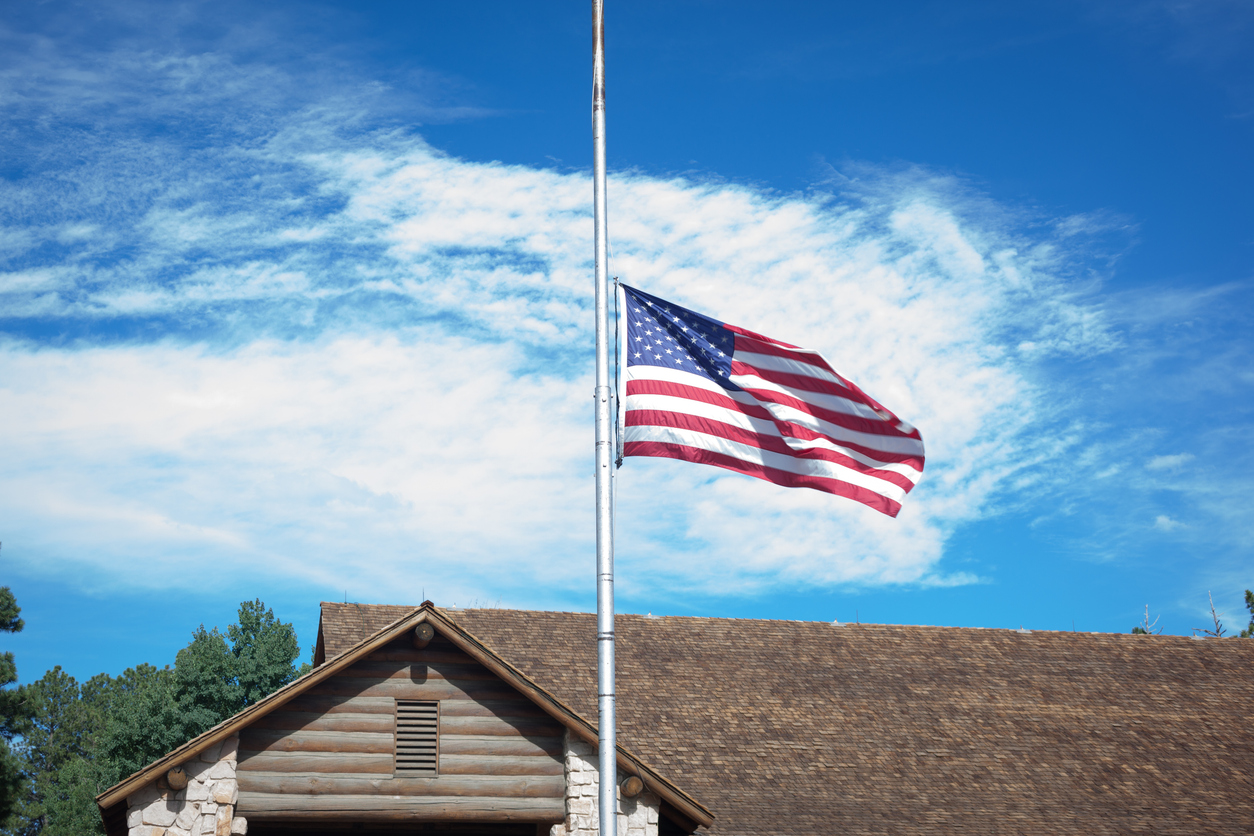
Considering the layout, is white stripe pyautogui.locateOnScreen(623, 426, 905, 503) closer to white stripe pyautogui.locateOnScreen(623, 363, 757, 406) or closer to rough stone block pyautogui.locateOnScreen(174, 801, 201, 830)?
white stripe pyautogui.locateOnScreen(623, 363, 757, 406)

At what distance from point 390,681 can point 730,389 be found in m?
7.79

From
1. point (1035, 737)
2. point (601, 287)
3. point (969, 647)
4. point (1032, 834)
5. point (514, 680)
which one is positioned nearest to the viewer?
point (601, 287)

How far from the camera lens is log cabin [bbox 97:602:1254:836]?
15.7 m

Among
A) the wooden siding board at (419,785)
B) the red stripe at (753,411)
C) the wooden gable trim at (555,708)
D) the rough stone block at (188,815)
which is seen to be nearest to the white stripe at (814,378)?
the red stripe at (753,411)

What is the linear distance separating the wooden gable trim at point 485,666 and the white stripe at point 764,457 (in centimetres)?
572

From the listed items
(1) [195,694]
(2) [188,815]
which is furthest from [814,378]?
(1) [195,694]

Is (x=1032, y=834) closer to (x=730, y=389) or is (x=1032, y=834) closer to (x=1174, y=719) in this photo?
(x=1174, y=719)

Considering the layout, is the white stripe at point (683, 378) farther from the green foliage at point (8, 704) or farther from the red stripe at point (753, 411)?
the green foliage at point (8, 704)

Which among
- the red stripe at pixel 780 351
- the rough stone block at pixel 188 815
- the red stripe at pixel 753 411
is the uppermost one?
the red stripe at pixel 780 351

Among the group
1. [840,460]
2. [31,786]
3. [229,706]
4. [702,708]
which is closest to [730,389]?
[840,460]

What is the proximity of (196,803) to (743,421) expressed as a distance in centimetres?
917

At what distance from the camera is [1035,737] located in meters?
23.7

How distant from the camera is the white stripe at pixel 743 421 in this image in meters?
10.7

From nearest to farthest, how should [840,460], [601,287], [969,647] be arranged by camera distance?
1. [601,287]
2. [840,460]
3. [969,647]
